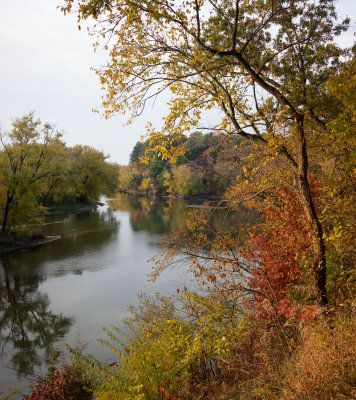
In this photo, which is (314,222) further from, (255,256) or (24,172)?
(24,172)

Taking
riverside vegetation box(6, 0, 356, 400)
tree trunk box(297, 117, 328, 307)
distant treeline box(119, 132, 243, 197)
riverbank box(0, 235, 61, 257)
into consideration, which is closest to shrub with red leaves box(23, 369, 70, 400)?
riverside vegetation box(6, 0, 356, 400)

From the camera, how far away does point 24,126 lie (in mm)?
24047

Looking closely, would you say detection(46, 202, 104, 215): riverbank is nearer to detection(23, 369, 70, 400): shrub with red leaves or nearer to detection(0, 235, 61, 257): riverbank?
detection(0, 235, 61, 257): riverbank

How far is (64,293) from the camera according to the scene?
1323 cm

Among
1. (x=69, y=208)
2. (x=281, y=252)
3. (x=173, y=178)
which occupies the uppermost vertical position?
(x=173, y=178)

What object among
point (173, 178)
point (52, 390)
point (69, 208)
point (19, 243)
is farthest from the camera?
point (173, 178)

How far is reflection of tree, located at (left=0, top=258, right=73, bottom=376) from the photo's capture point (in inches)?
337

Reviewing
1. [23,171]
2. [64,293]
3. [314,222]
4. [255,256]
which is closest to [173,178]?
[23,171]

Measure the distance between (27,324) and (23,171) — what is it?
15.3 m

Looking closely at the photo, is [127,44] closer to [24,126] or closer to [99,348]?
[99,348]

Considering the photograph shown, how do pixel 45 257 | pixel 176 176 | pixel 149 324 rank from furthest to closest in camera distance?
1. pixel 176 176
2. pixel 45 257
3. pixel 149 324

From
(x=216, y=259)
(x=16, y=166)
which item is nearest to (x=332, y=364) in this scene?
(x=216, y=259)

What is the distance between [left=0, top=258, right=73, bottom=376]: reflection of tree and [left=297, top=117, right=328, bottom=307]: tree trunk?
23.2 feet

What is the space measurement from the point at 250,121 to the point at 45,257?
16840 mm
